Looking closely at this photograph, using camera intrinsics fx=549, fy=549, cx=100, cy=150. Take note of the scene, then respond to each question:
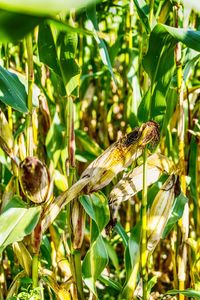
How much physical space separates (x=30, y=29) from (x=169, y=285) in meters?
1.36

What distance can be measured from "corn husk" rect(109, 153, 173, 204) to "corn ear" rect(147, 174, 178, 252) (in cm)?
3

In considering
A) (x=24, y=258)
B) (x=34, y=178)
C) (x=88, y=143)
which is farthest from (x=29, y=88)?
(x=88, y=143)

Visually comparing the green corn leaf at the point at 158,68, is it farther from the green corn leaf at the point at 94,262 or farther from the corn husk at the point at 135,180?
the green corn leaf at the point at 94,262

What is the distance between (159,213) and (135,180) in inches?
2.8

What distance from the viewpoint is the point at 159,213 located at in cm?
94

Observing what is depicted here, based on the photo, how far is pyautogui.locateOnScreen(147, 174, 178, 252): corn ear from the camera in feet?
3.09

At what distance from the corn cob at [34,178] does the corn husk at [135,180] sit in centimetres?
15

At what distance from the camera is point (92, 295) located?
3.39 feet

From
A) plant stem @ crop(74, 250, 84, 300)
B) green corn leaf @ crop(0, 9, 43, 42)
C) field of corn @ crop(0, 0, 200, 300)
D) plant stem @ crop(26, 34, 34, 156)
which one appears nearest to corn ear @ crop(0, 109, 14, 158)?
Answer: field of corn @ crop(0, 0, 200, 300)

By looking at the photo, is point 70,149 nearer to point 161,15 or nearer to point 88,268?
point 88,268

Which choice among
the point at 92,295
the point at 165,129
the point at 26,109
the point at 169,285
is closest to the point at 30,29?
the point at 26,109

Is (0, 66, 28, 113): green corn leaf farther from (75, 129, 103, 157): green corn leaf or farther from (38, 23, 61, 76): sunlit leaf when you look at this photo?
(75, 129, 103, 157): green corn leaf

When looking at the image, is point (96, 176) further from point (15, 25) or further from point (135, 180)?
point (15, 25)

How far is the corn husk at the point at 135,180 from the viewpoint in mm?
936
